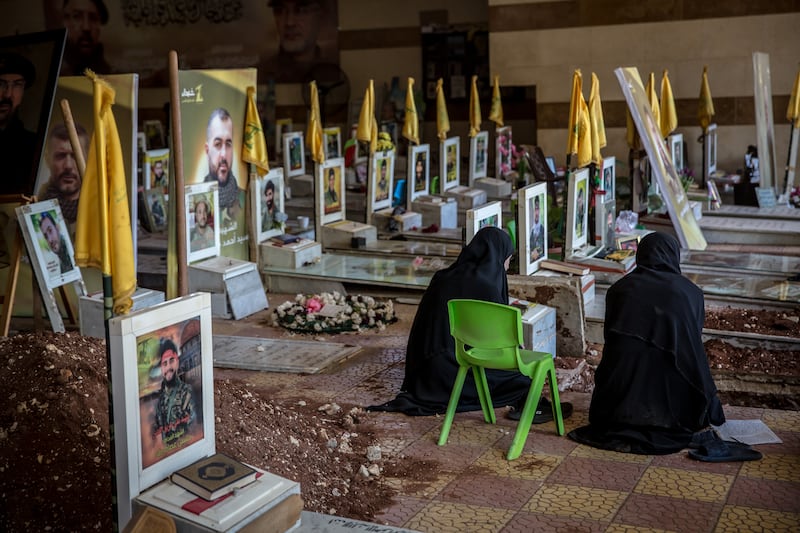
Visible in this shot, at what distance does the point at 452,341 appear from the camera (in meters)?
7.95

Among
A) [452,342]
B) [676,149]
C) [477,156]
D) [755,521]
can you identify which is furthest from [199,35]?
[755,521]

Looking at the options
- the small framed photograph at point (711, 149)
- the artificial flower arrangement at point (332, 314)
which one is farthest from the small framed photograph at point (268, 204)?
the small framed photograph at point (711, 149)

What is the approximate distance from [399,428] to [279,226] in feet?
19.9

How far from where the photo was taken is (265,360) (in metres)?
9.66

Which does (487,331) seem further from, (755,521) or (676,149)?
(676,149)

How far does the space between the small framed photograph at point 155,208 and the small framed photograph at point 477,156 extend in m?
5.61

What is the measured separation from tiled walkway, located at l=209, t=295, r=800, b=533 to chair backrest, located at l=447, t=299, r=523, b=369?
2.21 feet

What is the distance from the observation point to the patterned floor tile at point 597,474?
6.39 metres

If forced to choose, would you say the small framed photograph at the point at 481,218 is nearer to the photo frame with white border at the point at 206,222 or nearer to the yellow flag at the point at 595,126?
the yellow flag at the point at 595,126

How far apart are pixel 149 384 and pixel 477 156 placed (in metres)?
14.5

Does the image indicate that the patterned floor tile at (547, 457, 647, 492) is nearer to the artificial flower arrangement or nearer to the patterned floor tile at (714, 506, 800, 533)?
the patterned floor tile at (714, 506, 800, 533)

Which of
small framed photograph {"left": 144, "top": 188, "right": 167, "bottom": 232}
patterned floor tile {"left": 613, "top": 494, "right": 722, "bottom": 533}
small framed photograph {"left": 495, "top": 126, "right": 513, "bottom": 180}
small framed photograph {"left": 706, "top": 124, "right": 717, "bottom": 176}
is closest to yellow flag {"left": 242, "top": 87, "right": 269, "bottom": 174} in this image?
small framed photograph {"left": 144, "top": 188, "right": 167, "bottom": 232}

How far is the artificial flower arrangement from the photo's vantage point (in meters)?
10.8

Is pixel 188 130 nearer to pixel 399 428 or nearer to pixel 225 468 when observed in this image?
pixel 399 428
